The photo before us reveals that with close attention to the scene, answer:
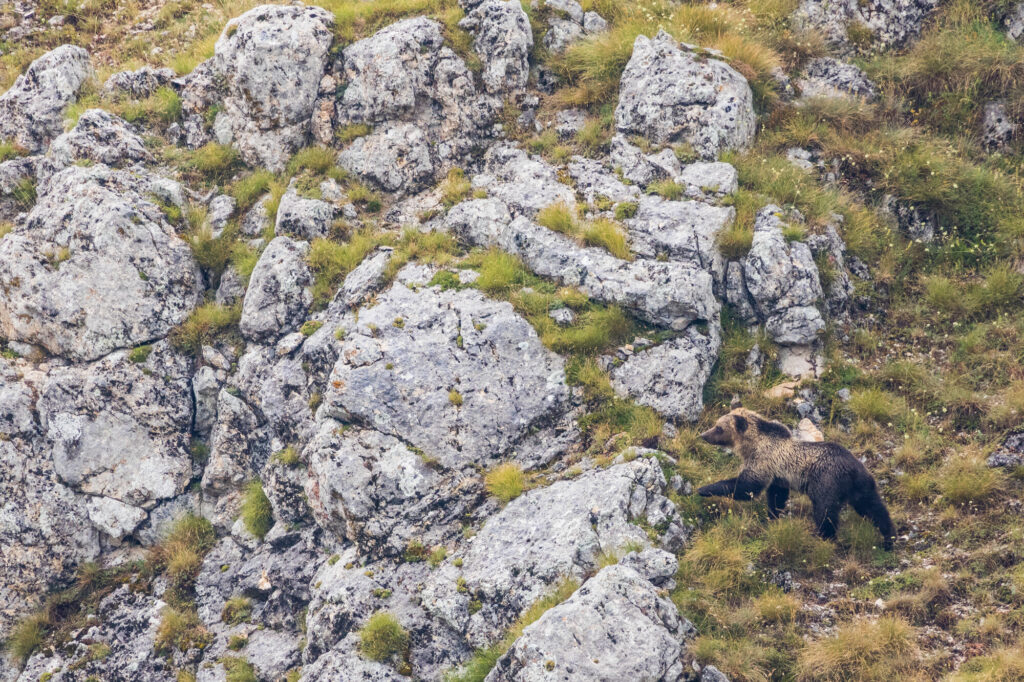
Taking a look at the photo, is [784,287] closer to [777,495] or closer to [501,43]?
[777,495]

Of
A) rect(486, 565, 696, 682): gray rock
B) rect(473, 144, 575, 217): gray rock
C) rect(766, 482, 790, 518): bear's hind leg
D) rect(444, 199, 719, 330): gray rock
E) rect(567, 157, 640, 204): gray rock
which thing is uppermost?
rect(567, 157, 640, 204): gray rock

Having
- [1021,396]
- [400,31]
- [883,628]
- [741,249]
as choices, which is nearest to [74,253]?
[400,31]

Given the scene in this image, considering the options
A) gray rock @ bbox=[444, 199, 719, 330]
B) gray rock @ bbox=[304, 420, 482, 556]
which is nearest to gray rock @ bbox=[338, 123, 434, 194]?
gray rock @ bbox=[444, 199, 719, 330]

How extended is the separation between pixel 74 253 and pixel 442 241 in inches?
214

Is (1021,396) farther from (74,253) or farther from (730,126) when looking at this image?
(74,253)

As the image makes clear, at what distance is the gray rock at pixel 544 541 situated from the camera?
7.77m

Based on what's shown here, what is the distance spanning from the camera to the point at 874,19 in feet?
45.7

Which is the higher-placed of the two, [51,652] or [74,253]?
[74,253]

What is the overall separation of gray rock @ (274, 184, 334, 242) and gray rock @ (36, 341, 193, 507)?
9.12ft

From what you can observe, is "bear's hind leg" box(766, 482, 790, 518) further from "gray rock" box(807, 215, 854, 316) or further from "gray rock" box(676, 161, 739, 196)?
"gray rock" box(676, 161, 739, 196)

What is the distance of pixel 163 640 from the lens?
9.13m

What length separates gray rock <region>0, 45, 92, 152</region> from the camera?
14039 mm

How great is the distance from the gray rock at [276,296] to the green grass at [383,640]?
4.72 metres

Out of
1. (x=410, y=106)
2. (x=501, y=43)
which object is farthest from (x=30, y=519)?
(x=501, y=43)
